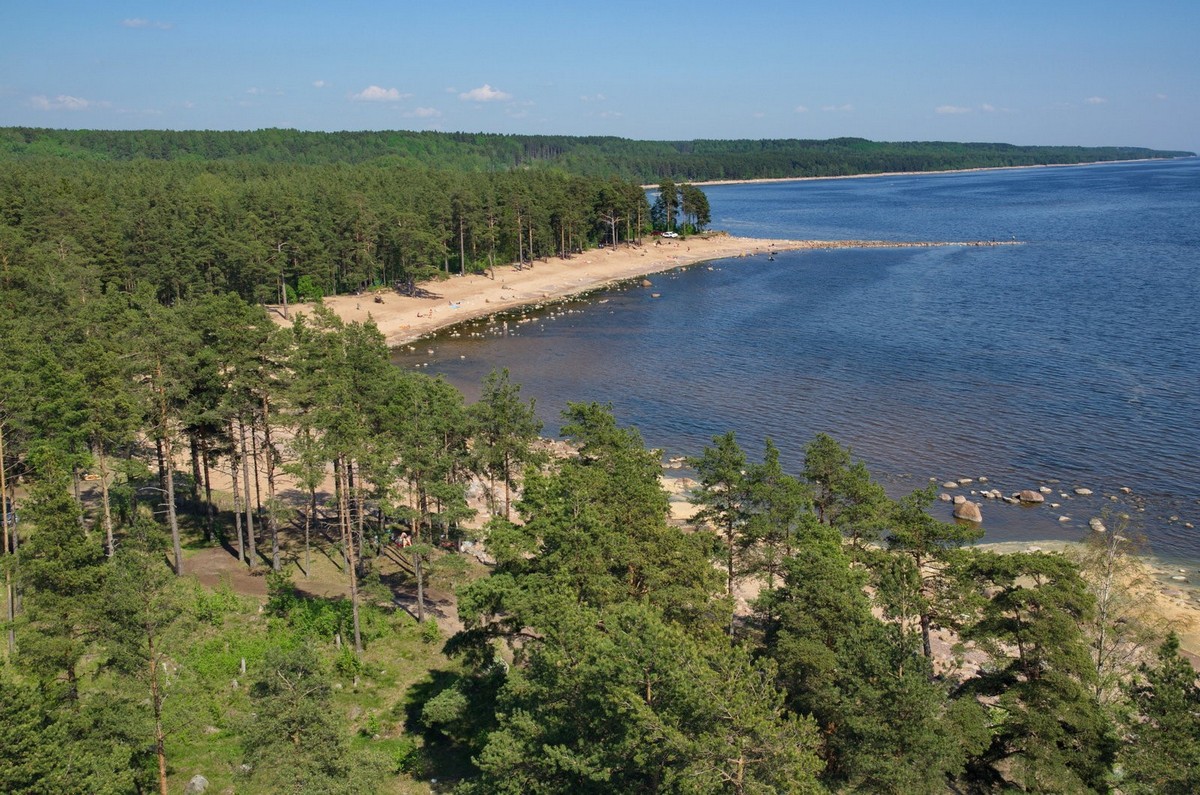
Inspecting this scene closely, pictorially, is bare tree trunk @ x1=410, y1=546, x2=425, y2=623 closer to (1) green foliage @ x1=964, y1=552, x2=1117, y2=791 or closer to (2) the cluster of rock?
(1) green foliage @ x1=964, y1=552, x2=1117, y2=791

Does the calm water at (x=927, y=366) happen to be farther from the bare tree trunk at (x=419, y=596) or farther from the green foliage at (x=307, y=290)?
the bare tree trunk at (x=419, y=596)

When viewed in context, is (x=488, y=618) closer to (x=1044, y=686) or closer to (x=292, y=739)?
(x=292, y=739)

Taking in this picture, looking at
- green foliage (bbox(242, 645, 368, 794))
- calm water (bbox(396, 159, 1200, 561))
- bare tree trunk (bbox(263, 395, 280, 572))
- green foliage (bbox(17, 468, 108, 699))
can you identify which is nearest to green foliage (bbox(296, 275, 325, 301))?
calm water (bbox(396, 159, 1200, 561))

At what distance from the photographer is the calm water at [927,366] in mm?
51719

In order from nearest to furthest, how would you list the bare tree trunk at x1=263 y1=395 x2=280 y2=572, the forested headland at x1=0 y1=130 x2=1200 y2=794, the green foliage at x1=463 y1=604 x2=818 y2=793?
the green foliage at x1=463 y1=604 x2=818 y2=793 → the forested headland at x1=0 y1=130 x2=1200 y2=794 → the bare tree trunk at x1=263 y1=395 x2=280 y2=572

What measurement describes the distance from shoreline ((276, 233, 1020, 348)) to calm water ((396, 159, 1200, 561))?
4966mm

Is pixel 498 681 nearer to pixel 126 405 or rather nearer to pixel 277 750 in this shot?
pixel 277 750

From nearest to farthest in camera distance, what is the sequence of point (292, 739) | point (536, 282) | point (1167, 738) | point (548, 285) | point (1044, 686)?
1. point (292, 739)
2. point (1167, 738)
3. point (1044, 686)
4. point (548, 285)
5. point (536, 282)

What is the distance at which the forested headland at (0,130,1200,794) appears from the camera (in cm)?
1883

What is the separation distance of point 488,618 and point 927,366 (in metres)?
57.2

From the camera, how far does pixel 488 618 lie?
27.3m

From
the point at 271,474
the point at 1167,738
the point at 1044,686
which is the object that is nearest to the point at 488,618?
the point at 271,474

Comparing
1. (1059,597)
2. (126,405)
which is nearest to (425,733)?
(126,405)

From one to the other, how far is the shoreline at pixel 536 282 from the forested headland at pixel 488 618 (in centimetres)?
3433
